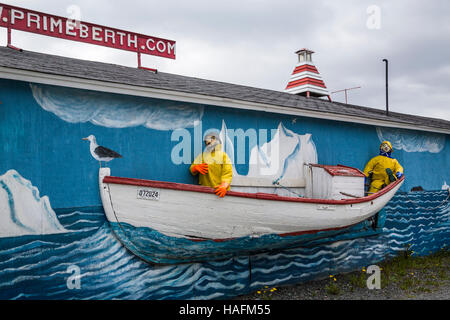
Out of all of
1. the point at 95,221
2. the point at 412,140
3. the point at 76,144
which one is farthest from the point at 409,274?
the point at 76,144

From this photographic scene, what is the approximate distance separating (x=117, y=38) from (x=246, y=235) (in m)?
4.18

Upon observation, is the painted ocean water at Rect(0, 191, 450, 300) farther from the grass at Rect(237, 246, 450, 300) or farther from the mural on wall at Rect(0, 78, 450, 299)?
the grass at Rect(237, 246, 450, 300)

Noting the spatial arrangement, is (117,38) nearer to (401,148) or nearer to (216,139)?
(216,139)

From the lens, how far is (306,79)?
13211mm

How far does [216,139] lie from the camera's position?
6.16 meters

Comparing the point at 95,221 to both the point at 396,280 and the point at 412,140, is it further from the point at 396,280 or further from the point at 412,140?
the point at 412,140

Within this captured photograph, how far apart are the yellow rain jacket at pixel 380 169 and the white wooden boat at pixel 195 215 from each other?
7.58ft

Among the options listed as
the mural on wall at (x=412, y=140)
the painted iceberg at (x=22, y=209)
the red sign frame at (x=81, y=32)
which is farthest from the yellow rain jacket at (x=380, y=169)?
the painted iceberg at (x=22, y=209)

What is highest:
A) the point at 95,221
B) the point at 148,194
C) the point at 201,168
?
the point at 201,168

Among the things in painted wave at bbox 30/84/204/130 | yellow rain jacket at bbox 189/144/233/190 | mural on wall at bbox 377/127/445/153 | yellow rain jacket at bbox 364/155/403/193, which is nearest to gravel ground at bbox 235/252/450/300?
yellow rain jacket at bbox 364/155/403/193

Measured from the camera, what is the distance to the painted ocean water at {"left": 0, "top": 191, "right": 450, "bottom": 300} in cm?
478

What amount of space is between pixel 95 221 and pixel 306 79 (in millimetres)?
9656

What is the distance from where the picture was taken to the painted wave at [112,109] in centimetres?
502
